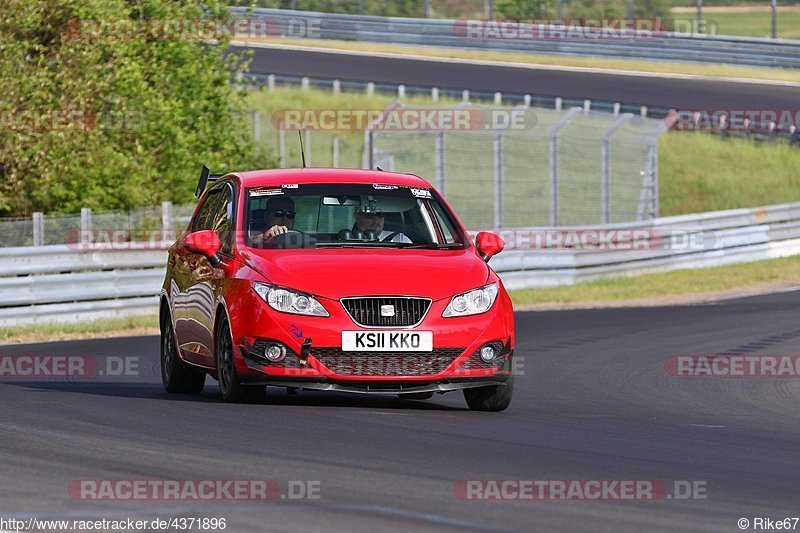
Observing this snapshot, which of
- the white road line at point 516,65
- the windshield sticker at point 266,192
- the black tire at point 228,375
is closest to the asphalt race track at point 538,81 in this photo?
the white road line at point 516,65

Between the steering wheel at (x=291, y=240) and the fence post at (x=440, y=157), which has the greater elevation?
the steering wheel at (x=291, y=240)

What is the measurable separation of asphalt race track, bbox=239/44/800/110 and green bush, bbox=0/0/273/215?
777 inches

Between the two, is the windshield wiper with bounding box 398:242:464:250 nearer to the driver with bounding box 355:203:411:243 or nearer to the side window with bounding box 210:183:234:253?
the driver with bounding box 355:203:411:243

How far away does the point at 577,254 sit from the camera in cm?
2630

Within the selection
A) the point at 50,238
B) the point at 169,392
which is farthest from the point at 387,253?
the point at 50,238

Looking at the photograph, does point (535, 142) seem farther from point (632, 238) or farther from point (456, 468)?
point (456, 468)

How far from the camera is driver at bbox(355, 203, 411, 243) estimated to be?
10.8 meters

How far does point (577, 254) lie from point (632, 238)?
1.80 meters

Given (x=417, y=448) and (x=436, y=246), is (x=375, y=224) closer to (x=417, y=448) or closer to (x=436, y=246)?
(x=436, y=246)

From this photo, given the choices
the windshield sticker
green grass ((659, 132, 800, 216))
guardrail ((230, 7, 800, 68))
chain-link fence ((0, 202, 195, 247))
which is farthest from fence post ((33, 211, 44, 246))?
guardrail ((230, 7, 800, 68))

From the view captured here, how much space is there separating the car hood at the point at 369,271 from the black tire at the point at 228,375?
501 millimetres

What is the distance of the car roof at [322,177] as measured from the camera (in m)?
11.2

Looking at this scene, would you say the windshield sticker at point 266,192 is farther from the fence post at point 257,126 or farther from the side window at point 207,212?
the fence post at point 257,126

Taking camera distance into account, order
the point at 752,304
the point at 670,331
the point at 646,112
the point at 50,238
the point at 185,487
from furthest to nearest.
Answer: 1. the point at 646,112
2. the point at 752,304
3. the point at 50,238
4. the point at 670,331
5. the point at 185,487
